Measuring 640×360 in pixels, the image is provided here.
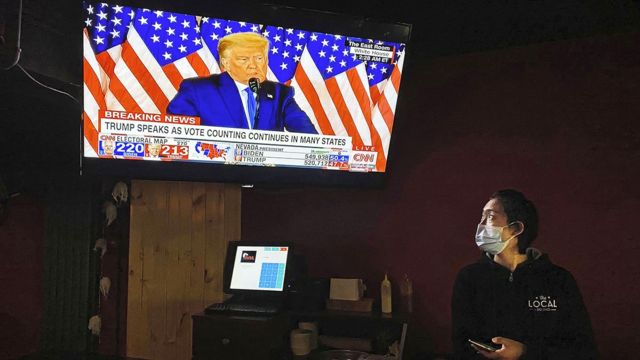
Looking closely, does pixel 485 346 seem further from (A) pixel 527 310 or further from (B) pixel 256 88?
(B) pixel 256 88

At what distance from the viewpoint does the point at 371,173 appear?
3012 millimetres

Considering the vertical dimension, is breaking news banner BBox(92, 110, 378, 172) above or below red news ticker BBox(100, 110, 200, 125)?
below

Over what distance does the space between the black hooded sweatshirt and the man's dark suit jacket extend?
1269mm

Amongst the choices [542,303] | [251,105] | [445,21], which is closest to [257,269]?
[251,105]

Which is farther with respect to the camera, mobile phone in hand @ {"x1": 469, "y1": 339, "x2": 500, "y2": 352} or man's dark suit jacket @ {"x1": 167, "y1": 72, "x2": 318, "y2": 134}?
man's dark suit jacket @ {"x1": 167, "y1": 72, "x2": 318, "y2": 134}

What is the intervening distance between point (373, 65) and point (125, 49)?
55.5 inches

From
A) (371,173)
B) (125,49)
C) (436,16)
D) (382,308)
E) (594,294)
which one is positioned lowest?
(382,308)

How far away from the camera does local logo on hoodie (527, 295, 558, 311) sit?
7.61 feet

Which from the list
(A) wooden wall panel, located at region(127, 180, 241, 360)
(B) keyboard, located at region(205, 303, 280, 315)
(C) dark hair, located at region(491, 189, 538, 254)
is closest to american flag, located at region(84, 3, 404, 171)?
(A) wooden wall panel, located at region(127, 180, 241, 360)

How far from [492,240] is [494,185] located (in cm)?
68

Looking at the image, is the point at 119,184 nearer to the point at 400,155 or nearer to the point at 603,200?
the point at 400,155

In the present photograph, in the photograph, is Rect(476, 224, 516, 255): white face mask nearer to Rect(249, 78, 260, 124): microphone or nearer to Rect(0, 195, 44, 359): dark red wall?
Rect(249, 78, 260, 124): microphone

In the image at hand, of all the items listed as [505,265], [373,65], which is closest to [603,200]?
[505,265]

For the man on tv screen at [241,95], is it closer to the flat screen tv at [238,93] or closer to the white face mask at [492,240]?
the flat screen tv at [238,93]
